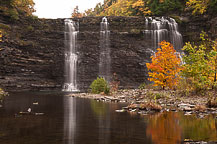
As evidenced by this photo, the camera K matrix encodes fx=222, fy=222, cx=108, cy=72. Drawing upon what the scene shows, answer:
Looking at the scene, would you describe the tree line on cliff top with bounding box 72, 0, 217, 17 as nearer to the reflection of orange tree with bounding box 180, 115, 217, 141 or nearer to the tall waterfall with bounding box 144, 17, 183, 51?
the tall waterfall with bounding box 144, 17, 183, 51

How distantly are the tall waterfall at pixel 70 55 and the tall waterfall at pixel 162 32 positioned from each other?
1348cm

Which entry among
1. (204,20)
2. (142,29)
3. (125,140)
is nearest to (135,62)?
(142,29)

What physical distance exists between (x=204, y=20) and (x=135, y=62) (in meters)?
15.9

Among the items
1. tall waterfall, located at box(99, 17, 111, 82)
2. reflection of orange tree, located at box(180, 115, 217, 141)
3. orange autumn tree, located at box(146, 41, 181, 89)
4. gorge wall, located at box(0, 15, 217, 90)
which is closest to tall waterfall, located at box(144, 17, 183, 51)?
gorge wall, located at box(0, 15, 217, 90)

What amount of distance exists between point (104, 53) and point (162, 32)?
11314 mm

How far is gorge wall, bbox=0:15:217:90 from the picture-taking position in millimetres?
35719

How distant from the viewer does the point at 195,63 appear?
14875 millimetres

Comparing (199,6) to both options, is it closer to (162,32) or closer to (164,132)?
(162,32)

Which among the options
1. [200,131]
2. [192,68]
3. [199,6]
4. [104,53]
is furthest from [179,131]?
[199,6]

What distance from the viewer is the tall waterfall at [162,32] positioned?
4047 cm

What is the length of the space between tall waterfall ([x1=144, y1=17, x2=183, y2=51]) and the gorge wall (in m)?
1.07

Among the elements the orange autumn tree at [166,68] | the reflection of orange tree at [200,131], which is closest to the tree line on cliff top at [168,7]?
the orange autumn tree at [166,68]

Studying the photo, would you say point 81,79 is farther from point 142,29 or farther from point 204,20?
point 204,20

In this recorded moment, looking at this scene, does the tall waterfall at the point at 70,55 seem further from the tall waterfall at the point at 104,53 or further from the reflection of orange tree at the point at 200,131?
the reflection of orange tree at the point at 200,131
